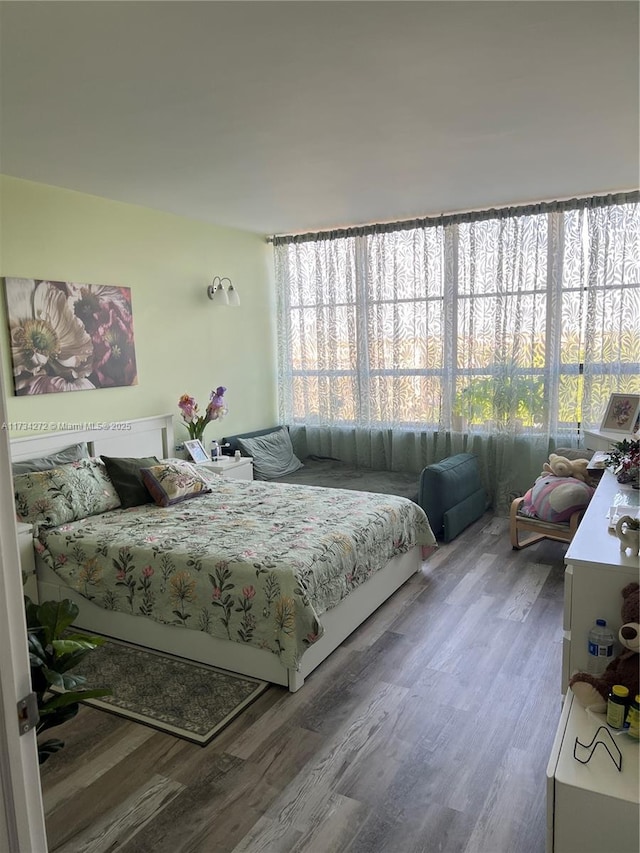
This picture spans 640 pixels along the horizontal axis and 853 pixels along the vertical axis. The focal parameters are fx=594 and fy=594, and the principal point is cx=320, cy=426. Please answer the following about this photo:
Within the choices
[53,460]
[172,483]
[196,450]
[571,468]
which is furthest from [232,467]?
[571,468]

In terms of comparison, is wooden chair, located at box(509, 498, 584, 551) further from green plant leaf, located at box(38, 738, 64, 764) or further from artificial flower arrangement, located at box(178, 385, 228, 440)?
green plant leaf, located at box(38, 738, 64, 764)

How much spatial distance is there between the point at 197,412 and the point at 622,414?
3278 millimetres

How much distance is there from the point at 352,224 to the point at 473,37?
3.42 metres

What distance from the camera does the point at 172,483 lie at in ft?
12.7

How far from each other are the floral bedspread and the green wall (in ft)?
3.54

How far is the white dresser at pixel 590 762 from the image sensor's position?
1.50 m

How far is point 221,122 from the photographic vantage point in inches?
112

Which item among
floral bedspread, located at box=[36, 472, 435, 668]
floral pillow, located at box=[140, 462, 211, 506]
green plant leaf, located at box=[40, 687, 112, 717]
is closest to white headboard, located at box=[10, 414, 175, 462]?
floral pillow, located at box=[140, 462, 211, 506]

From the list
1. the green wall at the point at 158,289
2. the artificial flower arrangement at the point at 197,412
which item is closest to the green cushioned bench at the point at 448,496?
the artificial flower arrangement at the point at 197,412

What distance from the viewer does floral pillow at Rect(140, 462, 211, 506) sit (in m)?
3.80

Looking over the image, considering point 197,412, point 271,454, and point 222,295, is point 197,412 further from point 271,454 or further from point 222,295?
point 222,295

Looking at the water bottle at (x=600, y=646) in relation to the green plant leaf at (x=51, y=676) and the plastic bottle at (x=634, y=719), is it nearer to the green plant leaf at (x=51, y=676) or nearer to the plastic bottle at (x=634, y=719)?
the plastic bottle at (x=634, y=719)

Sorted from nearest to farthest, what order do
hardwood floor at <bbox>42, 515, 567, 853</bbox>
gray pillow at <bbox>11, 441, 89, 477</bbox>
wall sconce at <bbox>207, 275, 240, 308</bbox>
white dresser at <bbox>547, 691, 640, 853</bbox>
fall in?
white dresser at <bbox>547, 691, 640, 853</bbox> < hardwood floor at <bbox>42, 515, 567, 853</bbox> < gray pillow at <bbox>11, 441, 89, 477</bbox> < wall sconce at <bbox>207, 275, 240, 308</bbox>

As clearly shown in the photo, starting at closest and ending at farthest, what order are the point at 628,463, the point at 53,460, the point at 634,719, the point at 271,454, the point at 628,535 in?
the point at 634,719 → the point at 628,535 → the point at 628,463 → the point at 53,460 → the point at 271,454
